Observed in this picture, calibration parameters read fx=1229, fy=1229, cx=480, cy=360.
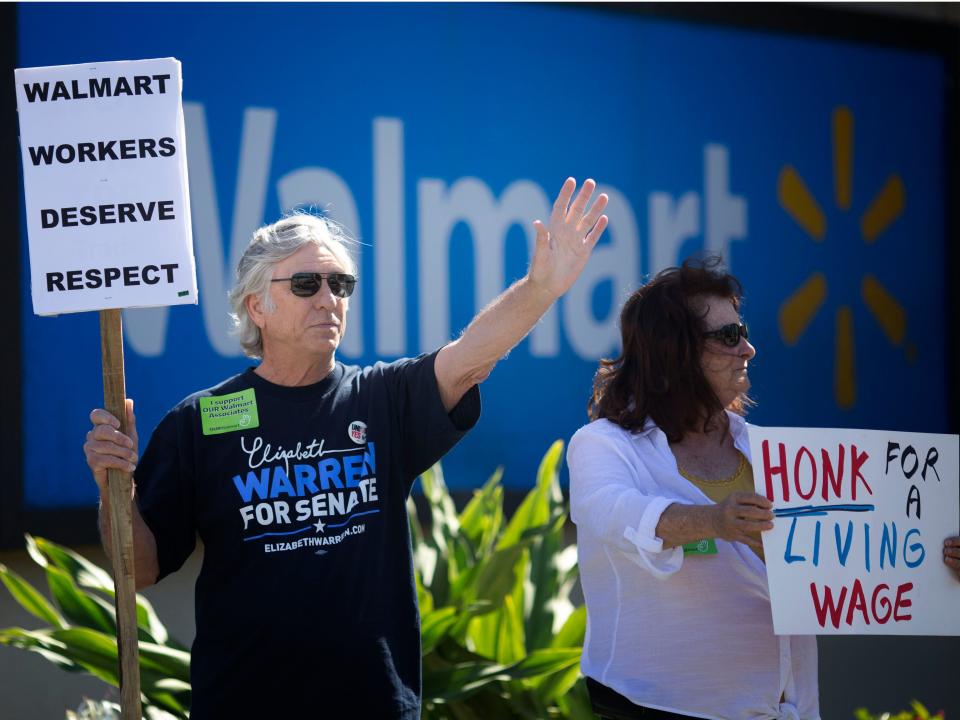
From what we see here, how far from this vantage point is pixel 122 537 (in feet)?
8.34

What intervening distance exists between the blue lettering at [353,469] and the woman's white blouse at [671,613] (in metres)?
0.47

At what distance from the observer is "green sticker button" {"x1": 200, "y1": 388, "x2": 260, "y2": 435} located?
8.93ft

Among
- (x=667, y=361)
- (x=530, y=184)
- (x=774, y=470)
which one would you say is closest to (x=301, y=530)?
(x=667, y=361)

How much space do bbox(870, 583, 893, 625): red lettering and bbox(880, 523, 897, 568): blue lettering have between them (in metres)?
0.05

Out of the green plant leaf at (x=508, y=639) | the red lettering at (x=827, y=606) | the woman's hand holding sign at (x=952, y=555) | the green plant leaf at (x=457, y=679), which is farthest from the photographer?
the green plant leaf at (x=508, y=639)

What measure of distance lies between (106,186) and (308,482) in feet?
2.51

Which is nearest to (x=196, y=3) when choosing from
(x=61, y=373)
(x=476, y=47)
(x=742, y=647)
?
(x=476, y=47)

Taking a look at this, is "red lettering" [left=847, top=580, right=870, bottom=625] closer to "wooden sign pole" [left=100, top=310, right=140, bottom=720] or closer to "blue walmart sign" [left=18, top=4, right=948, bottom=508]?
"wooden sign pole" [left=100, top=310, right=140, bottom=720]

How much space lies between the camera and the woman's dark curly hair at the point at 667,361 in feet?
9.15

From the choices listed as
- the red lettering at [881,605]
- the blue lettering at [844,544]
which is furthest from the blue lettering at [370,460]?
the red lettering at [881,605]

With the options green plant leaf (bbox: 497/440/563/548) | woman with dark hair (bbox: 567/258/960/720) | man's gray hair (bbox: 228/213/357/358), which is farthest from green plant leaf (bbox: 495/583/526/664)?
man's gray hair (bbox: 228/213/357/358)

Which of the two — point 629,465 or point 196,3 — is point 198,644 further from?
point 196,3

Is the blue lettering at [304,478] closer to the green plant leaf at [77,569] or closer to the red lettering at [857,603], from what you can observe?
the red lettering at [857,603]

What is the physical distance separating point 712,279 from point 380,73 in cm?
292
